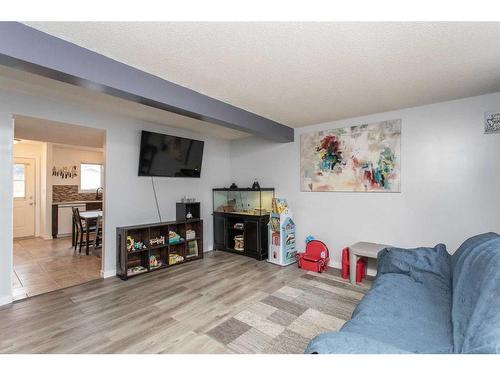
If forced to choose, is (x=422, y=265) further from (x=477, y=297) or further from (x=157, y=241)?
(x=157, y=241)

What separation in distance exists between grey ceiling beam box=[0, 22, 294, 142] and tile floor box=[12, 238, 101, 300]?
263 cm

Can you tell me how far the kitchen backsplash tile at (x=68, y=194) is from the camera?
237 inches

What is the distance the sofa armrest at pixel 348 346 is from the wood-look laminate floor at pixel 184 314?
37.5 inches

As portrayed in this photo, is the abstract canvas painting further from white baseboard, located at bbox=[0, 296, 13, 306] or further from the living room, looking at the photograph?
white baseboard, located at bbox=[0, 296, 13, 306]

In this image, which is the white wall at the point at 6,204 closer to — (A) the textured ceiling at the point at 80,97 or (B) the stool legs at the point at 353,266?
(A) the textured ceiling at the point at 80,97

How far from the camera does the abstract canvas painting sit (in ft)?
10.5

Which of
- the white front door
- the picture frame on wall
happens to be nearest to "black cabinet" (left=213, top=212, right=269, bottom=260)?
the picture frame on wall

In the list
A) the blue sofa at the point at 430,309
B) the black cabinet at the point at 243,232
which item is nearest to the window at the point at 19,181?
the black cabinet at the point at 243,232

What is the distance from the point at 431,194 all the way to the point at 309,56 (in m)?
2.35

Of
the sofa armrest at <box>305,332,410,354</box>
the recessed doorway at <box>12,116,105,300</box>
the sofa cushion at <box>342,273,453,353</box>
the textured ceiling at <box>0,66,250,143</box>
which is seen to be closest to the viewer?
the sofa armrest at <box>305,332,410,354</box>

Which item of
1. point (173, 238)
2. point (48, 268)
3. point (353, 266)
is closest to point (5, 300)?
point (48, 268)

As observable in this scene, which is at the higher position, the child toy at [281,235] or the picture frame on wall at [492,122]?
the picture frame on wall at [492,122]
